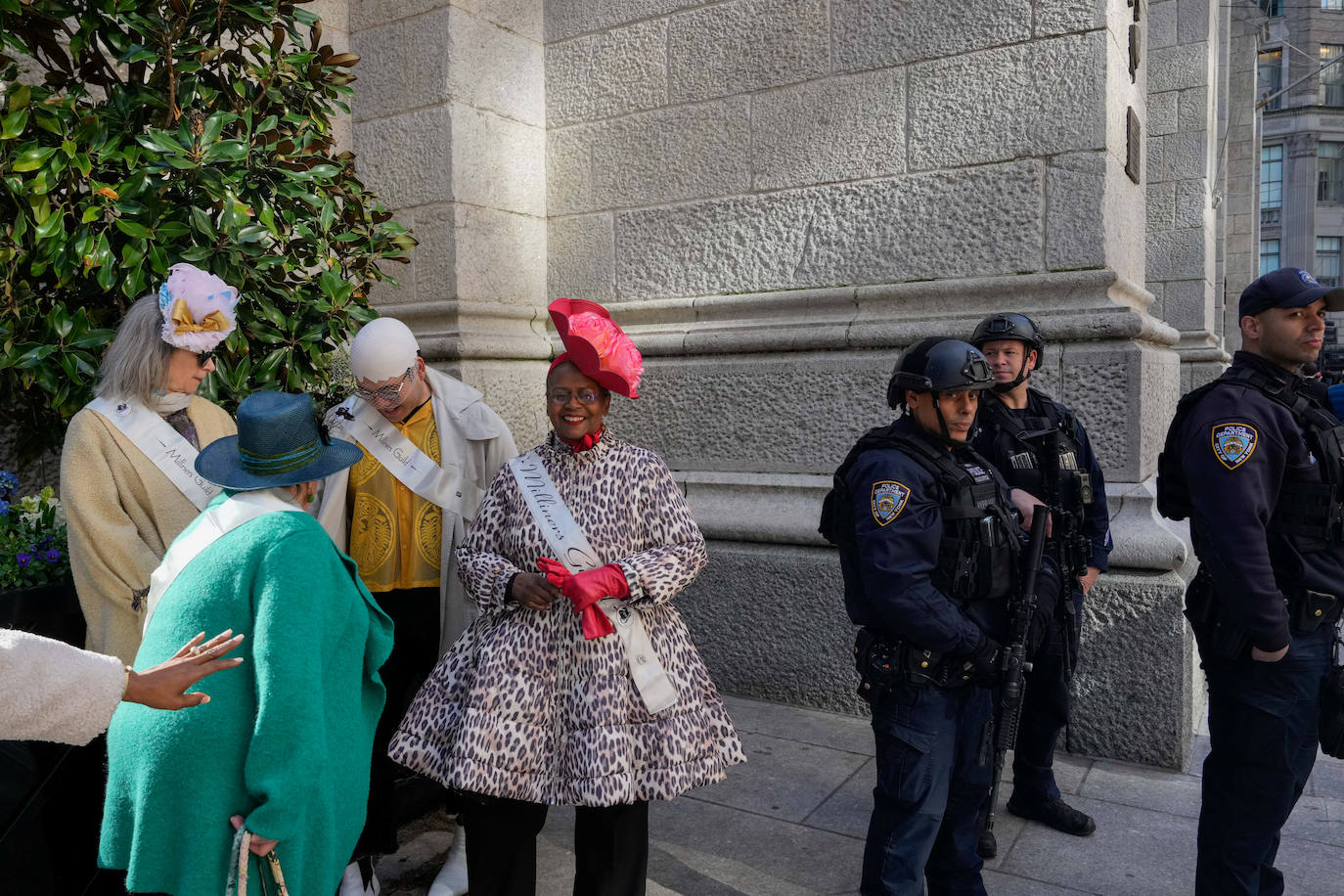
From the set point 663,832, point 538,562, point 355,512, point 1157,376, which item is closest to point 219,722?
point 538,562

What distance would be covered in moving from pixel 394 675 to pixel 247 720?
1483 millimetres

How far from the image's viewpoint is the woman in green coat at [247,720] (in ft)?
6.60

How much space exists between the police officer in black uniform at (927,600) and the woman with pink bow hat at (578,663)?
0.47 meters

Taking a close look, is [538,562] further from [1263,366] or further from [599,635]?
[1263,366]

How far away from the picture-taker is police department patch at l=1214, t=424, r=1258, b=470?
276cm

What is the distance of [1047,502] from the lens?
142 inches

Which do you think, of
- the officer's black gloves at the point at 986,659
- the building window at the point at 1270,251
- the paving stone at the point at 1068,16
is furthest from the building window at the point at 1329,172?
the officer's black gloves at the point at 986,659

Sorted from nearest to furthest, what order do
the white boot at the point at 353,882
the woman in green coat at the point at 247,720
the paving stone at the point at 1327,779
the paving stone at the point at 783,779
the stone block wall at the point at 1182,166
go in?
the woman in green coat at the point at 247,720
the white boot at the point at 353,882
the paving stone at the point at 783,779
the paving stone at the point at 1327,779
the stone block wall at the point at 1182,166

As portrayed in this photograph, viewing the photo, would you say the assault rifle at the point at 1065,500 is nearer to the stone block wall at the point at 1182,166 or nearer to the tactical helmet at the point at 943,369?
the tactical helmet at the point at 943,369

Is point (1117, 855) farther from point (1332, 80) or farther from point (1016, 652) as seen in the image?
point (1332, 80)

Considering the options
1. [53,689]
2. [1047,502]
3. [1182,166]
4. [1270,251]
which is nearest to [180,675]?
[53,689]

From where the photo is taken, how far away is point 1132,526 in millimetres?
4277

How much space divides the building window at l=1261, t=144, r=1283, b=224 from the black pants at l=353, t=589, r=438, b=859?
4866 centimetres

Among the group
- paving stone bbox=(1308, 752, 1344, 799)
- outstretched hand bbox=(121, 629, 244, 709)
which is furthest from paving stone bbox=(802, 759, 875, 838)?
outstretched hand bbox=(121, 629, 244, 709)
